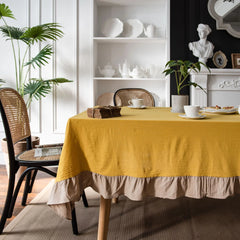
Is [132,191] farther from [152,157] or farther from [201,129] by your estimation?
[201,129]

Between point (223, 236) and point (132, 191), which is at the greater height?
point (132, 191)

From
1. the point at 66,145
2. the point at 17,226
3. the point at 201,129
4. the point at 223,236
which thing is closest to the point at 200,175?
the point at 201,129

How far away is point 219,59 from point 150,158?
2489 millimetres

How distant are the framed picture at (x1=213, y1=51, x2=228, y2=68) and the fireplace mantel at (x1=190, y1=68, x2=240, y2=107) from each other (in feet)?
0.47

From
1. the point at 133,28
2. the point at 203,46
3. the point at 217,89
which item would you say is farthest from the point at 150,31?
the point at 217,89

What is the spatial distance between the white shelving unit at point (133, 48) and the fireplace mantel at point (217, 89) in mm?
449

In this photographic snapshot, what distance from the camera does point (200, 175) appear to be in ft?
4.51

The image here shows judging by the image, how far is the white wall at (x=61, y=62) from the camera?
3.50 metres

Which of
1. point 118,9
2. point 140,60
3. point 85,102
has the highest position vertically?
point 118,9

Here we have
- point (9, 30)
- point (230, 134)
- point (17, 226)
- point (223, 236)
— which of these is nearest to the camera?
point (230, 134)

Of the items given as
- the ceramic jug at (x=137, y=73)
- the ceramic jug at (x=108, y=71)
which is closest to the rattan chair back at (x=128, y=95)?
the ceramic jug at (x=137, y=73)

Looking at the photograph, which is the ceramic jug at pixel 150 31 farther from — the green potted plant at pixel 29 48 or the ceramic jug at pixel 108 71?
the green potted plant at pixel 29 48

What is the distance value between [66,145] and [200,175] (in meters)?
0.68

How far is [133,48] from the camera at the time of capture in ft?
12.1
